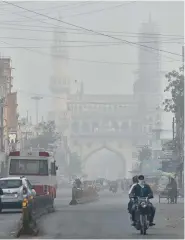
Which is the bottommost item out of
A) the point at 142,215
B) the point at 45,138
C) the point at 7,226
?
the point at 7,226

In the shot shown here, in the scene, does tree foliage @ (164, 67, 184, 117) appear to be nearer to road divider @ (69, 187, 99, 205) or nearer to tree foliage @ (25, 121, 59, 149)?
road divider @ (69, 187, 99, 205)

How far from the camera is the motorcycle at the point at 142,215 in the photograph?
28922 mm

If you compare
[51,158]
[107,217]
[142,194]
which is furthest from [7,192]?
[142,194]

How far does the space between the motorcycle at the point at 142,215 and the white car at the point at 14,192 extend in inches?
612

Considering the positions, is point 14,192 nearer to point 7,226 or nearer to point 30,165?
point 30,165

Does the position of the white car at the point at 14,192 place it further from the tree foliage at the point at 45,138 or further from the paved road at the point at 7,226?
the tree foliage at the point at 45,138

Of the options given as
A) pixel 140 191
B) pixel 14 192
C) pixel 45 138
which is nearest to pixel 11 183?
pixel 14 192

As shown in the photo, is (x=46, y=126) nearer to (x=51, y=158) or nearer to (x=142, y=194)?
(x=51, y=158)

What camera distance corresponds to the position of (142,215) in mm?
29188

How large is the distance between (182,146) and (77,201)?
46.1 m

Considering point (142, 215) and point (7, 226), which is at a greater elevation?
point (142, 215)

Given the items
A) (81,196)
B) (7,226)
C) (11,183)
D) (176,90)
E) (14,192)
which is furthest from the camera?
(176,90)

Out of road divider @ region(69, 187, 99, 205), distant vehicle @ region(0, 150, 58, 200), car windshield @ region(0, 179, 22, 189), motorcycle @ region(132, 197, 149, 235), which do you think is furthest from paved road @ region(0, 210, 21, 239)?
road divider @ region(69, 187, 99, 205)

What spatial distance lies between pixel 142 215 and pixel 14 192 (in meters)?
16.3
